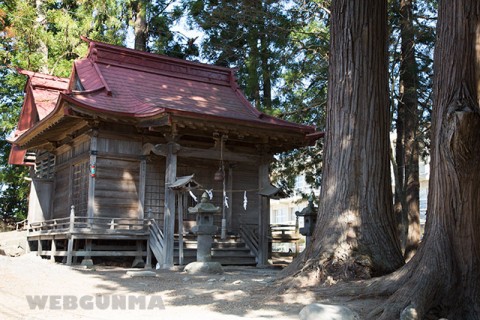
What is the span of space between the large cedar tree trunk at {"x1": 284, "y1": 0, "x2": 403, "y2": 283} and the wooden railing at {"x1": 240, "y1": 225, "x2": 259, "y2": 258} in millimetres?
6992

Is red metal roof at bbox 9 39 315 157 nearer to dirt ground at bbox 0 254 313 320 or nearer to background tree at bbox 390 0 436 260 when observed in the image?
background tree at bbox 390 0 436 260

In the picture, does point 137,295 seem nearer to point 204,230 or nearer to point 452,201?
point 204,230

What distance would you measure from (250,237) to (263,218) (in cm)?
71

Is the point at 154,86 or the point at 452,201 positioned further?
the point at 154,86

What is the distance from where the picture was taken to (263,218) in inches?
614

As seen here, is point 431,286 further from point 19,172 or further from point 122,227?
point 19,172

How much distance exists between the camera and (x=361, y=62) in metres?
8.43

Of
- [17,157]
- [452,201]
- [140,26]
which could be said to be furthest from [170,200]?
[140,26]

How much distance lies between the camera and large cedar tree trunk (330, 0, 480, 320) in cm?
623

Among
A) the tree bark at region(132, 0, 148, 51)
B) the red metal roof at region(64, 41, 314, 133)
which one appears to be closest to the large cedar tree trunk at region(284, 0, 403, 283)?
the red metal roof at region(64, 41, 314, 133)

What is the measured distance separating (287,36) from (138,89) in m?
5.41

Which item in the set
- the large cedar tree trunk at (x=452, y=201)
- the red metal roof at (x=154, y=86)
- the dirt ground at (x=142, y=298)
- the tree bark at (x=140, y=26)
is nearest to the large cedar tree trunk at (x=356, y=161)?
the dirt ground at (x=142, y=298)

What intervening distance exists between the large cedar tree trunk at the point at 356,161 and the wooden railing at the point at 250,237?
6992mm

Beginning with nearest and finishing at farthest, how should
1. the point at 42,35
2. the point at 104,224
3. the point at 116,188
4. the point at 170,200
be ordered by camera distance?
the point at 104,224
the point at 170,200
the point at 116,188
the point at 42,35
